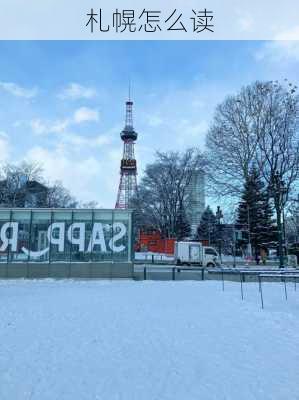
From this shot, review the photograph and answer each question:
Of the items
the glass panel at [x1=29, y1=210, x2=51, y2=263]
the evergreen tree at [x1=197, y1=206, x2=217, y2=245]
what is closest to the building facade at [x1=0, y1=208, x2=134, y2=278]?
the glass panel at [x1=29, y1=210, x2=51, y2=263]

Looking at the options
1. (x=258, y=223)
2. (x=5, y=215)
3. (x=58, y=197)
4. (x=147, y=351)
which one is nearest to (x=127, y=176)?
(x=58, y=197)

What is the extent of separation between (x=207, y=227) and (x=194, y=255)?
88.3ft

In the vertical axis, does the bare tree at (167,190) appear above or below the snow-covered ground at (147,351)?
above

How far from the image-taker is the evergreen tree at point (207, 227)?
2112 inches

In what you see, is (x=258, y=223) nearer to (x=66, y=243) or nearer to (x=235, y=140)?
(x=235, y=140)

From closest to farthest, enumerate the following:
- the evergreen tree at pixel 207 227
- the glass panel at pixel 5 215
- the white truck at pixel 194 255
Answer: the glass panel at pixel 5 215 → the white truck at pixel 194 255 → the evergreen tree at pixel 207 227

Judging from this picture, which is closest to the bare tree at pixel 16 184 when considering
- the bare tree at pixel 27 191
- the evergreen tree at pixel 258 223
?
the bare tree at pixel 27 191

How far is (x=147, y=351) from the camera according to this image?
5.75m

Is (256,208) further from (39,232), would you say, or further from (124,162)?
(39,232)

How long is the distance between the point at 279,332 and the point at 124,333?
318 centimetres

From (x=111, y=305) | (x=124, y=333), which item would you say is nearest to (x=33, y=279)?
(x=111, y=305)

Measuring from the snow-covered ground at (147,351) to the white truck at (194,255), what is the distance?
18.3 meters

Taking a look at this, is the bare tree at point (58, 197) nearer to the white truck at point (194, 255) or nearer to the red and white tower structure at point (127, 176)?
the red and white tower structure at point (127, 176)

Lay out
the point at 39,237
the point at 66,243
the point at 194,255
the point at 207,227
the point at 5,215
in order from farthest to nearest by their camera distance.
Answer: the point at 207,227 → the point at 194,255 → the point at 5,215 → the point at 39,237 → the point at 66,243
